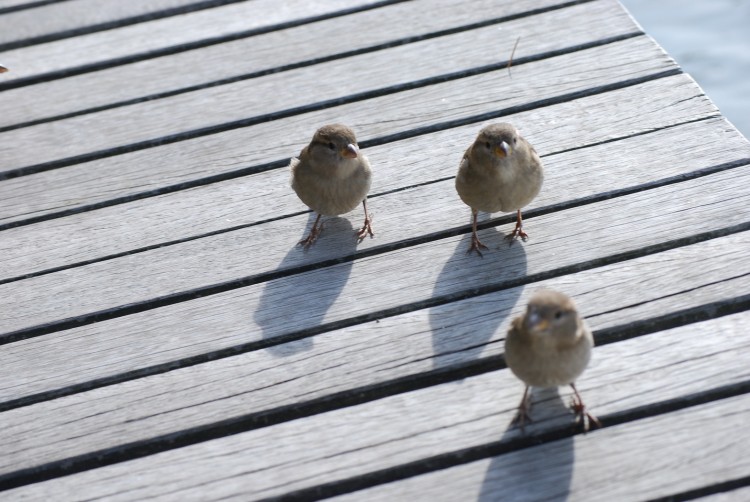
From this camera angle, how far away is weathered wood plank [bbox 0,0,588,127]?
407 centimetres

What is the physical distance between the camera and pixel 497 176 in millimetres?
3043

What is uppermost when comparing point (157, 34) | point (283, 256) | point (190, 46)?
point (157, 34)

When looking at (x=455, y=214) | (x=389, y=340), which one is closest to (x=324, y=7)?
(x=455, y=214)

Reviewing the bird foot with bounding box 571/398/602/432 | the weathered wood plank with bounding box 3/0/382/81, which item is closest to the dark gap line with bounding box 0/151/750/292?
the bird foot with bounding box 571/398/602/432

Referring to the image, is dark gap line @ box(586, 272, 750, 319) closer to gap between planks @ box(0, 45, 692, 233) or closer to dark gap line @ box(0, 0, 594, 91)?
gap between planks @ box(0, 45, 692, 233)

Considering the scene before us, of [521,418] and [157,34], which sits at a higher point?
[157,34]

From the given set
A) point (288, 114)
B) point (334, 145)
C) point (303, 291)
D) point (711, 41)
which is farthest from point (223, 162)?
point (711, 41)

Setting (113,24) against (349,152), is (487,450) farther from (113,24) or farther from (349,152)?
(113,24)

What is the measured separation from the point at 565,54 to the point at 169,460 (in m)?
2.34

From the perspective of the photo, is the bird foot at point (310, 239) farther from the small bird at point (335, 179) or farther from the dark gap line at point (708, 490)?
the dark gap line at point (708, 490)

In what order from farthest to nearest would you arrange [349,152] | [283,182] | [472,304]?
1. [283,182]
2. [349,152]
3. [472,304]

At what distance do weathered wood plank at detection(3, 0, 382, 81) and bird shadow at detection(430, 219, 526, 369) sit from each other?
5.70 ft

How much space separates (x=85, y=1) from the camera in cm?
467

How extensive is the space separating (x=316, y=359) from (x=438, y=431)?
461mm
